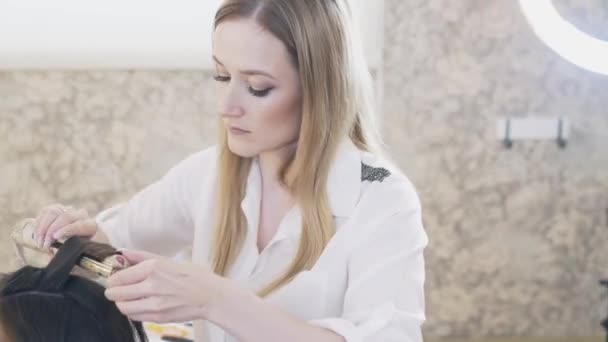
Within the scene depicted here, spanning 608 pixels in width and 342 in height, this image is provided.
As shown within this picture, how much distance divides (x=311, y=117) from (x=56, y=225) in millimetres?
Result: 359

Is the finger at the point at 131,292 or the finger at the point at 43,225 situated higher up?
the finger at the point at 43,225

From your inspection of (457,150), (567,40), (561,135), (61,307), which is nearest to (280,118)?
(61,307)

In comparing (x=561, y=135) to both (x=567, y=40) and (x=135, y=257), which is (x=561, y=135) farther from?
(x=135, y=257)

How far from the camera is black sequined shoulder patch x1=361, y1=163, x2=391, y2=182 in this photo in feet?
3.49

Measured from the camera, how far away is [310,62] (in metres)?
1.01

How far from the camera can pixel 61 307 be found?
0.81 m

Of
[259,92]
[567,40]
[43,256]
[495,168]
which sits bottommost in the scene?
[43,256]

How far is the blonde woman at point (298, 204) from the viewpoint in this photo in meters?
0.95

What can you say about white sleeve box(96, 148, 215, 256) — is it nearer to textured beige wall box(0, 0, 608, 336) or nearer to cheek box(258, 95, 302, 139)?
cheek box(258, 95, 302, 139)

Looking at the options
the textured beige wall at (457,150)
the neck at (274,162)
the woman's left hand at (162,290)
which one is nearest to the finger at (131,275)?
the woman's left hand at (162,290)

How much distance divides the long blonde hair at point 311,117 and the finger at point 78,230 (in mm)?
173

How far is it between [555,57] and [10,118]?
52.7 inches

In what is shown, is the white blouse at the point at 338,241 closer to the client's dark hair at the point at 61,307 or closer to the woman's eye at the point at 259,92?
the woman's eye at the point at 259,92

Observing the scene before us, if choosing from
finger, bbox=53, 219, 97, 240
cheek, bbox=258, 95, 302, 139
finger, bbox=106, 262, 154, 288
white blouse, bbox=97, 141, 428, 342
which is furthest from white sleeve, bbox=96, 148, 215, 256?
finger, bbox=106, 262, 154, 288
